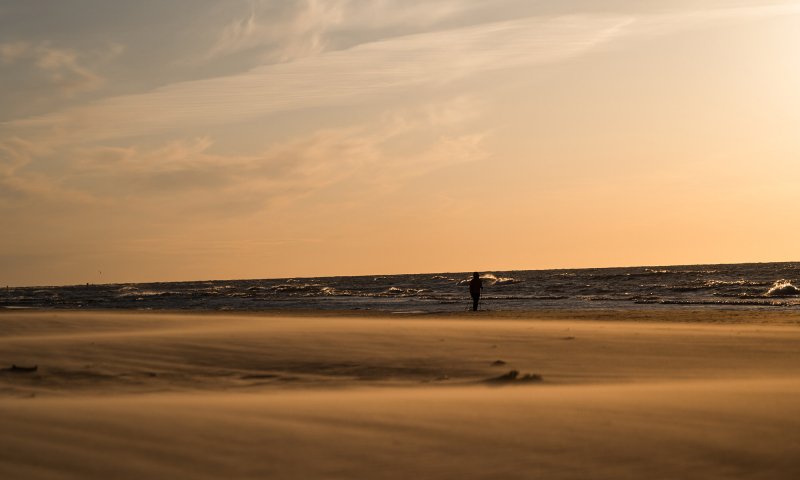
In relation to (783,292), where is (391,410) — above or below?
below

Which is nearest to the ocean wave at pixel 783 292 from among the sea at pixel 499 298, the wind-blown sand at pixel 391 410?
the sea at pixel 499 298

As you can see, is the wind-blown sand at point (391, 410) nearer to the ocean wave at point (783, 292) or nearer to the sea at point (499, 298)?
the sea at point (499, 298)

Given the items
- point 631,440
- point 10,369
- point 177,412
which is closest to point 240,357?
point 10,369

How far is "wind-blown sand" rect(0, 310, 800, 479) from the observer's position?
5215mm

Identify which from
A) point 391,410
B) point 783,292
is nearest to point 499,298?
point 783,292

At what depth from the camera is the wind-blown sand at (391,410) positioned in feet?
17.1

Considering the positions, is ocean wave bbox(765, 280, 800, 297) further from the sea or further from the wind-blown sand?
the wind-blown sand

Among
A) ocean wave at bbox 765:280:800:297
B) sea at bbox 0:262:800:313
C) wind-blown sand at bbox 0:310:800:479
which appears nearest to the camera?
wind-blown sand at bbox 0:310:800:479

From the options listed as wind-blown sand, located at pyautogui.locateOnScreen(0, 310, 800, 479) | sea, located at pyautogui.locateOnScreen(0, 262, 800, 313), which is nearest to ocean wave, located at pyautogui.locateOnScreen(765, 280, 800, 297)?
sea, located at pyautogui.locateOnScreen(0, 262, 800, 313)

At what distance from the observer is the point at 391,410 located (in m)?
6.84

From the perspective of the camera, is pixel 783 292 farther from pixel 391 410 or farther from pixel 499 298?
pixel 391 410

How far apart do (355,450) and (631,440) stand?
203 cm

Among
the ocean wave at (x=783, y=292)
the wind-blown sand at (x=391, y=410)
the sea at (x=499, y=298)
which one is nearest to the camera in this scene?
the wind-blown sand at (x=391, y=410)

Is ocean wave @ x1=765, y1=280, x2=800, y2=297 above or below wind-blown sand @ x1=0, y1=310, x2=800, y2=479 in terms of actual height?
above
